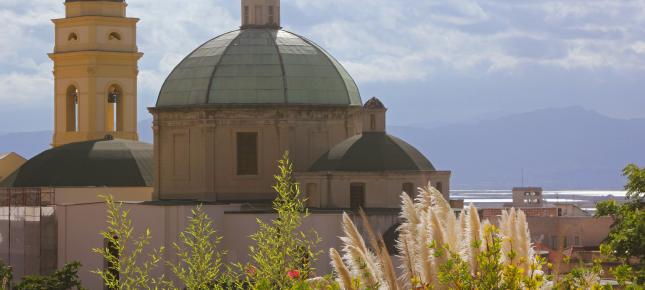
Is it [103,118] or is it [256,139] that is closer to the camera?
[256,139]

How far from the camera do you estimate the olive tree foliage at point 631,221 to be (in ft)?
89.5

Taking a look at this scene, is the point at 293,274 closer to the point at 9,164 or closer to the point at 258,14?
the point at 258,14

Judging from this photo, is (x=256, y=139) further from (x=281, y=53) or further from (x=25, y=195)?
(x=25, y=195)

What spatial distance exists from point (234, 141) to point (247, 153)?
62 cm

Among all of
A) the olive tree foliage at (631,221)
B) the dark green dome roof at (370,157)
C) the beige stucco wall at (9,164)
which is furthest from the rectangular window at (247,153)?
the olive tree foliage at (631,221)

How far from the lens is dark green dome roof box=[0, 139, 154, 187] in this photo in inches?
2522

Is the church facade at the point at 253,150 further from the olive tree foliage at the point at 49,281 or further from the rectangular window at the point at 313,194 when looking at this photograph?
the olive tree foliage at the point at 49,281

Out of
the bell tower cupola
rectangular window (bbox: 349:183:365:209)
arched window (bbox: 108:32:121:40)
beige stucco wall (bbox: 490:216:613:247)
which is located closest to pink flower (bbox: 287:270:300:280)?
rectangular window (bbox: 349:183:365:209)

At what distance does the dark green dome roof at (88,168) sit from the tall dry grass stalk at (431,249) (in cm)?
4745

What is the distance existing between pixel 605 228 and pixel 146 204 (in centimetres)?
2893

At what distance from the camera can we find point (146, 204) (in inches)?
2025

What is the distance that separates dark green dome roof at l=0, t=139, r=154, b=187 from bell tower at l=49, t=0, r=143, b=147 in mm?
8873

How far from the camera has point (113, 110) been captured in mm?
77188

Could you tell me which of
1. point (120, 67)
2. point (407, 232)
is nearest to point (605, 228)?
point (120, 67)
